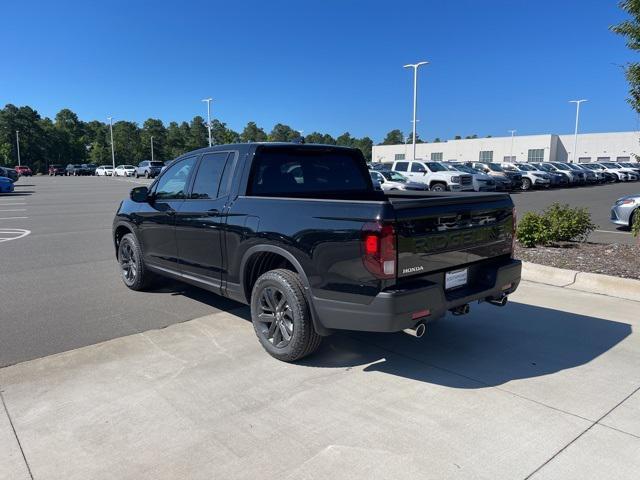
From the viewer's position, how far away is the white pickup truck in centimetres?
2350

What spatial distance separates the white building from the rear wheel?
75.6 meters

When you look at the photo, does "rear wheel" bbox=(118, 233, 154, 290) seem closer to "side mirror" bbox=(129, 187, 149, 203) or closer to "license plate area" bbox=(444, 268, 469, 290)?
"side mirror" bbox=(129, 187, 149, 203)

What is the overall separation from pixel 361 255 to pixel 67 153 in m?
105

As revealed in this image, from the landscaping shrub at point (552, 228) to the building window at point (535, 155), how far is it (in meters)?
78.4

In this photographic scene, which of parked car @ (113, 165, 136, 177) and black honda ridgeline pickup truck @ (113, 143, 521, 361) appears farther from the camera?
parked car @ (113, 165, 136, 177)

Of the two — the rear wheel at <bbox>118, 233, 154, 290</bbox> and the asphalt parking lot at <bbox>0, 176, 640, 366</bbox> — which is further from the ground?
the rear wheel at <bbox>118, 233, 154, 290</bbox>

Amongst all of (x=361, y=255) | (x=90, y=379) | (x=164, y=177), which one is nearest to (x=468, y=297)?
(x=361, y=255)

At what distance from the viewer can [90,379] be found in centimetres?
390

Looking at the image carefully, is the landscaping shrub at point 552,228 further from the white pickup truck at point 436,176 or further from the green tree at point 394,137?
the green tree at point 394,137

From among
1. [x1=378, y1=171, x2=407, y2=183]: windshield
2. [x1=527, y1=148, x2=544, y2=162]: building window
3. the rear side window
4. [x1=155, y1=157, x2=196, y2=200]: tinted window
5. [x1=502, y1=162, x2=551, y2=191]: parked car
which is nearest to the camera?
the rear side window

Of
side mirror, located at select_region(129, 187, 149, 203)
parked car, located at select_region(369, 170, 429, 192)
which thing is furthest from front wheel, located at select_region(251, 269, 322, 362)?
parked car, located at select_region(369, 170, 429, 192)

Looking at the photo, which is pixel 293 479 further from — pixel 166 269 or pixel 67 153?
pixel 67 153

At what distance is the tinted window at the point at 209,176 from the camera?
4.96 metres

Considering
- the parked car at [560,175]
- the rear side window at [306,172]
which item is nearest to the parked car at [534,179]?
the parked car at [560,175]
